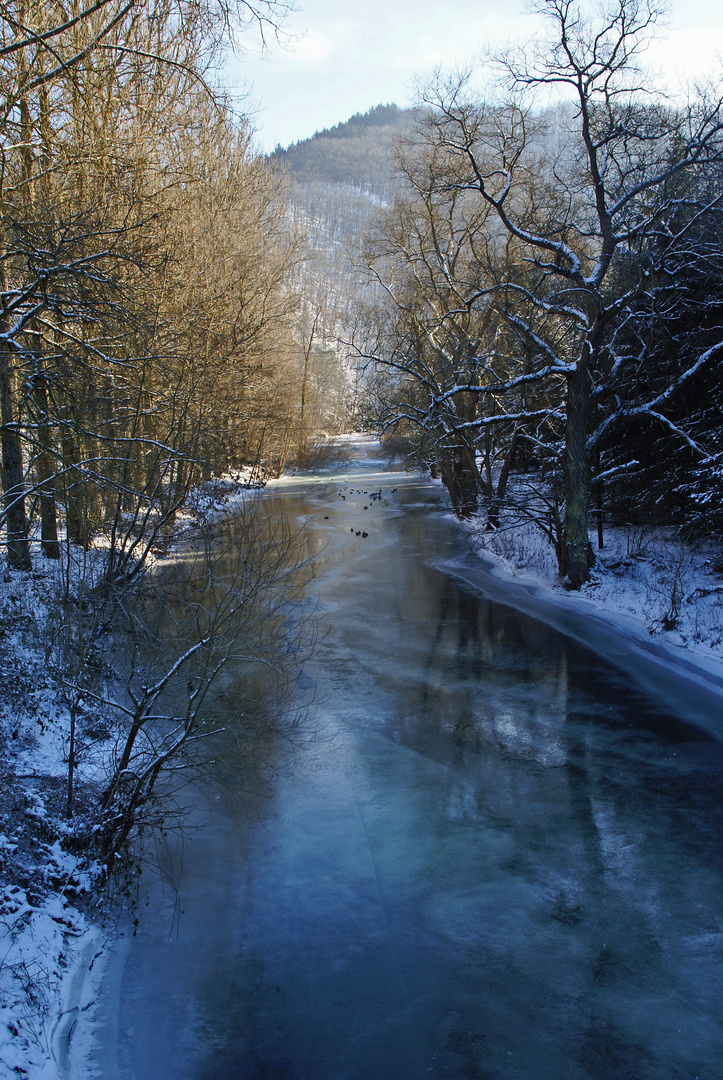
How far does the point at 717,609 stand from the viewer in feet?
38.4

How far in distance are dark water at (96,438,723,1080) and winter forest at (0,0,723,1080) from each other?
Result: 437mm

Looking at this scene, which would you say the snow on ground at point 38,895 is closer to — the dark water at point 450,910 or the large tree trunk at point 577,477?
the dark water at point 450,910

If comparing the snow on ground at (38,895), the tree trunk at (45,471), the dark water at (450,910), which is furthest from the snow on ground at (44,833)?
the tree trunk at (45,471)

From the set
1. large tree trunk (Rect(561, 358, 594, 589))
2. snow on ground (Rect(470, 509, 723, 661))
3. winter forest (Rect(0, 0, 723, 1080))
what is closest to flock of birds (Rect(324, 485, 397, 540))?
winter forest (Rect(0, 0, 723, 1080))

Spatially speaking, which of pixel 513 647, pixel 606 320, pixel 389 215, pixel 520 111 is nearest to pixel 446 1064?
pixel 513 647

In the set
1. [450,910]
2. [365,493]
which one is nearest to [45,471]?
[450,910]

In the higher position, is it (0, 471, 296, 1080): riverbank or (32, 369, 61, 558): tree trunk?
(32, 369, 61, 558): tree trunk

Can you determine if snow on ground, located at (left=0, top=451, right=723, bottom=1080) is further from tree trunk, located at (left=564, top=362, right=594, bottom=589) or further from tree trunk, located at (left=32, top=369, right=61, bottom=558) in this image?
tree trunk, located at (left=564, top=362, right=594, bottom=589)

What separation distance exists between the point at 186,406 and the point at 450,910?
236 inches

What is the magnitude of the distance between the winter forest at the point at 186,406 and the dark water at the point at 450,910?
437 millimetres

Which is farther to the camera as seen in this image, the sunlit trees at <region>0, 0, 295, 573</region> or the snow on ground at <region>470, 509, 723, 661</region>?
the snow on ground at <region>470, 509, 723, 661</region>

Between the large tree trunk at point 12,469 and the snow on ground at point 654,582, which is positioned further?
the snow on ground at point 654,582

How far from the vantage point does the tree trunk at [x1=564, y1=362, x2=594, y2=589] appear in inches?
535

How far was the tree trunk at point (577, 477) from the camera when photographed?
13.6 metres
